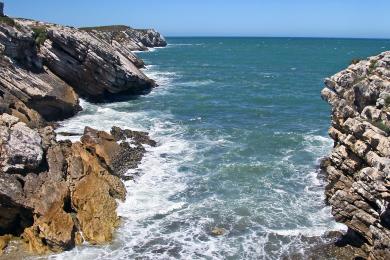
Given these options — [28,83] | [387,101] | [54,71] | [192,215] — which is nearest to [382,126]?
[387,101]

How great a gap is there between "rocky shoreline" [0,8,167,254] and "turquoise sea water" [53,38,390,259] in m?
1.76

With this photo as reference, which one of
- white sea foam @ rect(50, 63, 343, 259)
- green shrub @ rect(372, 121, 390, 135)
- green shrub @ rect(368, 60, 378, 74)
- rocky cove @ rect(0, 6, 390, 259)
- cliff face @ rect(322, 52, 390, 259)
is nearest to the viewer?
cliff face @ rect(322, 52, 390, 259)

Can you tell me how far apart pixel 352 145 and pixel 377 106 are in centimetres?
315

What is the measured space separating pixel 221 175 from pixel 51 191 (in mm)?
15571

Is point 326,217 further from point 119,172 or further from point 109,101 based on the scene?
point 109,101

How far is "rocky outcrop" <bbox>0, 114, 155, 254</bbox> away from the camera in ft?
100

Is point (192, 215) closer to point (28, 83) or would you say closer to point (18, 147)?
point (18, 147)

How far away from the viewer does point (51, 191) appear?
33375 millimetres

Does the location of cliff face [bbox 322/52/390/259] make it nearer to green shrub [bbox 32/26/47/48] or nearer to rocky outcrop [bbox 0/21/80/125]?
rocky outcrop [bbox 0/21/80/125]

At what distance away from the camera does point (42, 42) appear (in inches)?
2505

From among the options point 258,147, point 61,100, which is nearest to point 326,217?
point 258,147

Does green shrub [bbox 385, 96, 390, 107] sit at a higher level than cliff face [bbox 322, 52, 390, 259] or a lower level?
higher

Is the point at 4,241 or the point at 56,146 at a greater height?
the point at 56,146

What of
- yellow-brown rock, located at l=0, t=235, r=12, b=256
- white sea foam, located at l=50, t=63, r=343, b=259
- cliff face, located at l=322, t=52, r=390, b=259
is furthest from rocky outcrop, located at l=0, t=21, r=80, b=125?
cliff face, located at l=322, t=52, r=390, b=259
